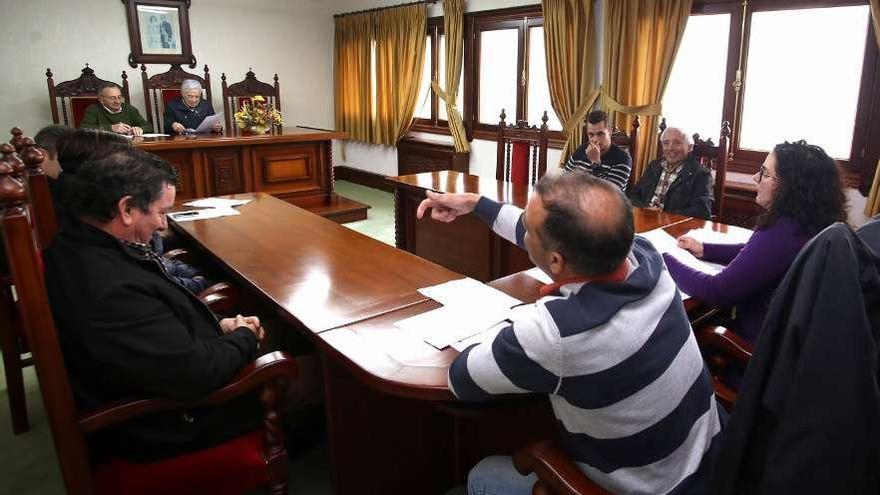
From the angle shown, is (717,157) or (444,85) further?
(444,85)

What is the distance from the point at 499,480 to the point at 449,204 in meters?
0.94

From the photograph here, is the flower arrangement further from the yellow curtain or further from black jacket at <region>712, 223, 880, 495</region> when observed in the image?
black jacket at <region>712, 223, 880, 495</region>

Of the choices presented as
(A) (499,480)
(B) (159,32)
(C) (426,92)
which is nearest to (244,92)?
(B) (159,32)

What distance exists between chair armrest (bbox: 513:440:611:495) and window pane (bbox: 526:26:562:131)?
454cm

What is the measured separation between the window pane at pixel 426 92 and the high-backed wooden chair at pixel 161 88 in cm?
234

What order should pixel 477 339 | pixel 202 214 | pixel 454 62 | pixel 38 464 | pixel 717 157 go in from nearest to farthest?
1. pixel 477 339
2. pixel 38 464
3. pixel 202 214
4. pixel 717 157
5. pixel 454 62

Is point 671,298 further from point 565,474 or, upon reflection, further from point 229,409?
point 229,409

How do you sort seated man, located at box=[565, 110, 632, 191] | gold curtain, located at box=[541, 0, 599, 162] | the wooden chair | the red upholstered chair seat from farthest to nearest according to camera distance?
gold curtain, located at box=[541, 0, 599, 162] < seated man, located at box=[565, 110, 632, 191] < the red upholstered chair seat < the wooden chair

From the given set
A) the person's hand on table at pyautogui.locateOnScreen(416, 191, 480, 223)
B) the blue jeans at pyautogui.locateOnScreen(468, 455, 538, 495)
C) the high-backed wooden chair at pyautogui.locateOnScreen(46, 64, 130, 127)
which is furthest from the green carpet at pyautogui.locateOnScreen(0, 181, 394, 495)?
the high-backed wooden chair at pyautogui.locateOnScreen(46, 64, 130, 127)

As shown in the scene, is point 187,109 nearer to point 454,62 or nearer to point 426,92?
point 426,92

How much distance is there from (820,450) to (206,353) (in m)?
1.14

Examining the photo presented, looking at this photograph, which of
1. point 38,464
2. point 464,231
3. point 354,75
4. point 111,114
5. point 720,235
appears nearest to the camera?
point 38,464

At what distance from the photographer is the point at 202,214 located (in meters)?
2.75

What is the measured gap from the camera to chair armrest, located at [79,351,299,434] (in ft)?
3.88
